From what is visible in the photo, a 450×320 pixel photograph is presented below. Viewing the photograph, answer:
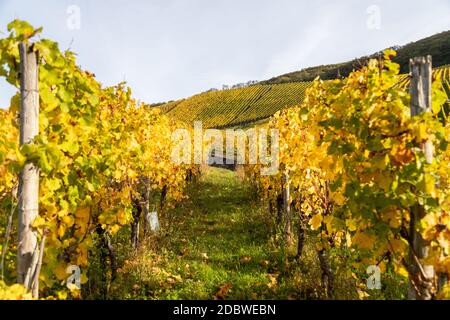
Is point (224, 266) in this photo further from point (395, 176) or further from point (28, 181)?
point (28, 181)

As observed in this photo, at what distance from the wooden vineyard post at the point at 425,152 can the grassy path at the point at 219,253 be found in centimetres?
386

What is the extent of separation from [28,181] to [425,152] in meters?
3.08

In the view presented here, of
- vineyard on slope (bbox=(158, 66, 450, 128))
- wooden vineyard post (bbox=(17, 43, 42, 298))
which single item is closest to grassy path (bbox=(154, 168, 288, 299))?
wooden vineyard post (bbox=(17, 43, 42, 298))

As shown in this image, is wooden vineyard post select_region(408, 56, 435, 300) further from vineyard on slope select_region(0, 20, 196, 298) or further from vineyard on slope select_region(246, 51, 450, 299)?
vineyard on slope select_region(0, 20, 196, 298)

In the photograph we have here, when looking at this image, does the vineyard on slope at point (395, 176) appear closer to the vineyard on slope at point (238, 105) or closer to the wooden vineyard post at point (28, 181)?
the wooden vineyard post at point (28, 181)

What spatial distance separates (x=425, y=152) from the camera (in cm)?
266

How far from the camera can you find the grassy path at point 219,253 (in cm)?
665

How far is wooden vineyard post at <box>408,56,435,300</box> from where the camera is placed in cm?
264

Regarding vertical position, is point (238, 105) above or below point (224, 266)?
above

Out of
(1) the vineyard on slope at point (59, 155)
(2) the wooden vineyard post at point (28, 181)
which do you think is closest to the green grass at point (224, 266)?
(1) the vineyard on slope at point (59, 155)

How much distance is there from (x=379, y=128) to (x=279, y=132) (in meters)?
6.37

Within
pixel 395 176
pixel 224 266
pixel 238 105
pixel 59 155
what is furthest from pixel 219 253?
pixel 238 105
